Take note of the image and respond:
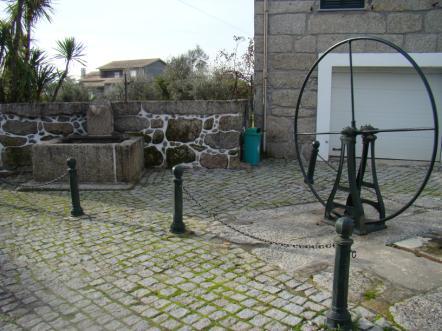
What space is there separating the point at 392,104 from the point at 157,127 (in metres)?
5.09

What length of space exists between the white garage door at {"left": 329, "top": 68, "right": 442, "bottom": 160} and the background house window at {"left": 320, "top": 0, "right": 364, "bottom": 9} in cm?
129

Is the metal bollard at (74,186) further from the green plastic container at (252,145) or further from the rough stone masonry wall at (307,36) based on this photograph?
the rough stone masonry wall at (307,36)

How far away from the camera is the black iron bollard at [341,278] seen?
9.14 ft

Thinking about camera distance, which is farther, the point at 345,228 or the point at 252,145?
the point at 252,145

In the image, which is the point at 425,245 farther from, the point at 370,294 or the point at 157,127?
the point at 157,127

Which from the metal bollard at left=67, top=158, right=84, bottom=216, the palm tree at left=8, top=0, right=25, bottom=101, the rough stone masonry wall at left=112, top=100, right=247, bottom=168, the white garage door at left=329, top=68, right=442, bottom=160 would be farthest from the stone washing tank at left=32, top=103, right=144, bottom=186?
the white garage door at left=329, top=68, right=442, bottom=160

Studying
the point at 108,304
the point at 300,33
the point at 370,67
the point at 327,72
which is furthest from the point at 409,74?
the point at 108,304

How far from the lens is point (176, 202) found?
472 cm

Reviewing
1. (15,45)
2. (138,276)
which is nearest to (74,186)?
(138,276)

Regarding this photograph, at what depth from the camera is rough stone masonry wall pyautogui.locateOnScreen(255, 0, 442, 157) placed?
28.2 ft

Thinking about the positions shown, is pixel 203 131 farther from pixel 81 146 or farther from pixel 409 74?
pixel 409 74

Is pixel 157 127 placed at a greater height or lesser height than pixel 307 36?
lesser

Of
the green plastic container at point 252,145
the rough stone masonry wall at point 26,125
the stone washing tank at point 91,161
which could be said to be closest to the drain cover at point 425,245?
the stone washing tank at point 91,161

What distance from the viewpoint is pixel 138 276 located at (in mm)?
3678
